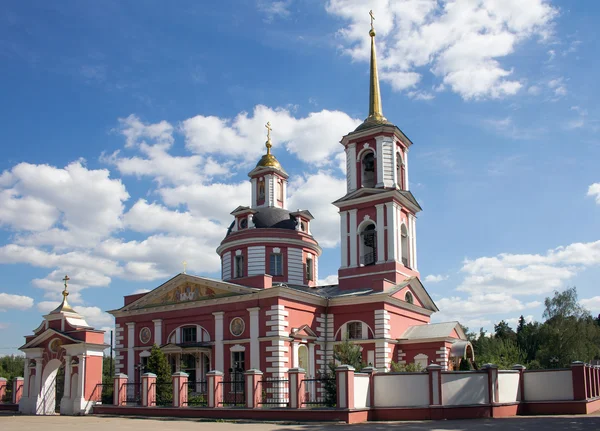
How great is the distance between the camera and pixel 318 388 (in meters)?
28.8

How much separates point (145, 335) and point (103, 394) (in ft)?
15.5

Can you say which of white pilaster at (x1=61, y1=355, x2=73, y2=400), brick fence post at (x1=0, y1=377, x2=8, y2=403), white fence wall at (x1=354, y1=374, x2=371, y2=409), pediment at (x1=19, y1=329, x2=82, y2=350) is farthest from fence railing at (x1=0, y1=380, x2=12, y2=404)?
white fence wall at (x1=354, y1=374, x2=371, y2=409)

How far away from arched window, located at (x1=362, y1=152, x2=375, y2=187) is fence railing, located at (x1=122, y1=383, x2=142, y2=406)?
1630cm

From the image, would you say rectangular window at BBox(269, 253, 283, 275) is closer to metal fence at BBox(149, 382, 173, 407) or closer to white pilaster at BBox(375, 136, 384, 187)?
white pilaster at BBox(375, 136, 384, 187)

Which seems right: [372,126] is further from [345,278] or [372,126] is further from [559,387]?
[559,387]

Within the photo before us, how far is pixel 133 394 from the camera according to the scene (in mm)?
32656

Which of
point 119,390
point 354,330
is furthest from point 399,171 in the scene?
point 119,390

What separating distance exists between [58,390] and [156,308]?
28.2 feet

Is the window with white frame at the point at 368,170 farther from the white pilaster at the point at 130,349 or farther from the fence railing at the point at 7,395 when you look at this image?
the fence railing at the point at 7,395

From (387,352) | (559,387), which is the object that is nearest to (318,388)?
(387,352)

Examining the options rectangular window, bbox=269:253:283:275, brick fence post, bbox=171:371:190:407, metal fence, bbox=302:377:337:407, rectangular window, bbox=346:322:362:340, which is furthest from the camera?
rectangular window, bbox=269:253:283:275

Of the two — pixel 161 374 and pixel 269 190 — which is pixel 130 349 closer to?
pixel 161 374

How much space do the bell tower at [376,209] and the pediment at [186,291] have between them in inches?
269

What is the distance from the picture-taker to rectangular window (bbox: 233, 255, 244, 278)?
125 ft
